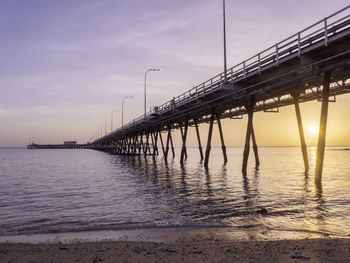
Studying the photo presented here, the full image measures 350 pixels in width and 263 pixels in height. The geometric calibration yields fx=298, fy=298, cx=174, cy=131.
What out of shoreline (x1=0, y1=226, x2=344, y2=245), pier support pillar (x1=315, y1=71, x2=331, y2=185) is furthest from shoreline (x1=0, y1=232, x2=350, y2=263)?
pier support pillar (x1=315, y1=71, x2=331, y2=185)

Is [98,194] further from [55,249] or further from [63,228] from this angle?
[55,249]

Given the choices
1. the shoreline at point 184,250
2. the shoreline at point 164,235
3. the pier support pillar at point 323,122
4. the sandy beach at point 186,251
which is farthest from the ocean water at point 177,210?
the pier support pillar at point 323,122

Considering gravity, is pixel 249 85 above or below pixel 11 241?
above

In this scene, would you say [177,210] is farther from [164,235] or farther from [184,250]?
[184,250]

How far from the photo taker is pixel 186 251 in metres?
6.16

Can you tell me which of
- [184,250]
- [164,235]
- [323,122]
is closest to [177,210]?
[164,235]

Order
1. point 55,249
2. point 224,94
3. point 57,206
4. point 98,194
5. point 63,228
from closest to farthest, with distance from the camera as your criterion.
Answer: point 55,249 → point 63,228 → point 57,206 → point 98,194 → point 224,94

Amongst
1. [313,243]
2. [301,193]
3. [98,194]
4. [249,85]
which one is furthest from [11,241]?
[249,85]

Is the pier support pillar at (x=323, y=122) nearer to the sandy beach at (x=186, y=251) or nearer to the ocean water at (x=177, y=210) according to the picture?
the ocean water at (x=177, y=210)

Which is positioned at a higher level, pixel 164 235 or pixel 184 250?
pixel 184 250

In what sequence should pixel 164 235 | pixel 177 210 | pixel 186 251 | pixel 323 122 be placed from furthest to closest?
pixel 323 122 < pixel 177 210 < pixel 164 235 < pixel 186 251

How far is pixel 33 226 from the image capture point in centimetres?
940

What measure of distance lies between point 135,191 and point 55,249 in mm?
11034

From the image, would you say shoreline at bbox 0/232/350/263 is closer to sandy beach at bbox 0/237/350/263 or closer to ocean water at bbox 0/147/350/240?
sandy beach at bbox 0/237/350/263
